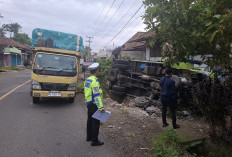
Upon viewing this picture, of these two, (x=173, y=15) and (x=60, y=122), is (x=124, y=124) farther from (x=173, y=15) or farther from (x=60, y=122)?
(x=173, y=15)

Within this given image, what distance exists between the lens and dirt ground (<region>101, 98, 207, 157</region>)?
4.03 m

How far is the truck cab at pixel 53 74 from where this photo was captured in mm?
7055

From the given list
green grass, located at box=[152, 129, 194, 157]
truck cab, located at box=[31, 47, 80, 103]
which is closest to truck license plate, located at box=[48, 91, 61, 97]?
truck cab, located at box=[31, 47, 80, 103]

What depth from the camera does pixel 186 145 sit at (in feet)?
13.4

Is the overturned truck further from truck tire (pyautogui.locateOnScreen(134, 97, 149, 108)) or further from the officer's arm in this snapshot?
the officer's arm

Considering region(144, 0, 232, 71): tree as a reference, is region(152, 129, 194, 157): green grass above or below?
below

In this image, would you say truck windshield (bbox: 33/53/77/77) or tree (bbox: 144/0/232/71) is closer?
tree (bbox: 144/0/232/71)

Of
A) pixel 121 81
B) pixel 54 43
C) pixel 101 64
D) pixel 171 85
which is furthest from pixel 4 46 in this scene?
pixel 171 85

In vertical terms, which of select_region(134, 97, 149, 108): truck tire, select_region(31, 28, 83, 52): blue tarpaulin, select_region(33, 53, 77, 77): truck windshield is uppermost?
select_region(31, 28, 83, 52): blue tarpaulin

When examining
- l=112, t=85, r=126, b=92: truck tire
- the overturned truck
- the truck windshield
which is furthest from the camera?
l=112, t=85, r=126, b=92: truck tire

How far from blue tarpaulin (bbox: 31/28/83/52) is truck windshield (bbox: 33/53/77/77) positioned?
1511 mm

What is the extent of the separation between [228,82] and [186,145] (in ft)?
5.38

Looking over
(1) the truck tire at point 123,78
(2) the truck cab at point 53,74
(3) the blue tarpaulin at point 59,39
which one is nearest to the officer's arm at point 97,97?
(2) the truck cab at point 53,74

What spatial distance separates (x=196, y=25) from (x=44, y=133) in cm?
420
